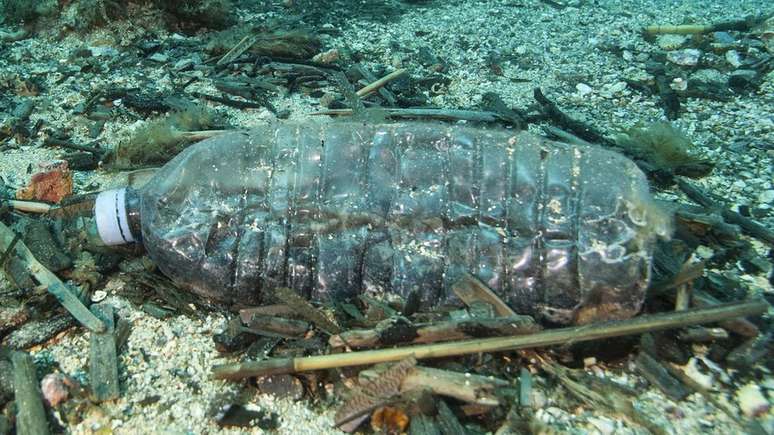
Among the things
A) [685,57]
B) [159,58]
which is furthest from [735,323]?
[159,58]

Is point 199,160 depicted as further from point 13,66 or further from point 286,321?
point 13,66

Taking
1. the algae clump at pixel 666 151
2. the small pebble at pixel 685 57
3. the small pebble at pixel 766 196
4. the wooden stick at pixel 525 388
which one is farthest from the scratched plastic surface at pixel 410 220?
the small pebble at pixel 685 57

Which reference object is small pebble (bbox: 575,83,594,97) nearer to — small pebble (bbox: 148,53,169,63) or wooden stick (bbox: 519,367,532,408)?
wooden stick (bbox: 519,367,532,408)

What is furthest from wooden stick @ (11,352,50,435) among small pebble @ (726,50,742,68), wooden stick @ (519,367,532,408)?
small pebble @ (726,50,742,68)

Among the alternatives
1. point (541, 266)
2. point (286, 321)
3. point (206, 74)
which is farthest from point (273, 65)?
point (541, 266)

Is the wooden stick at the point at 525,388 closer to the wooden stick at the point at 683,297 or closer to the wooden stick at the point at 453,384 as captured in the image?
the wooden stick at the point at 453,384
